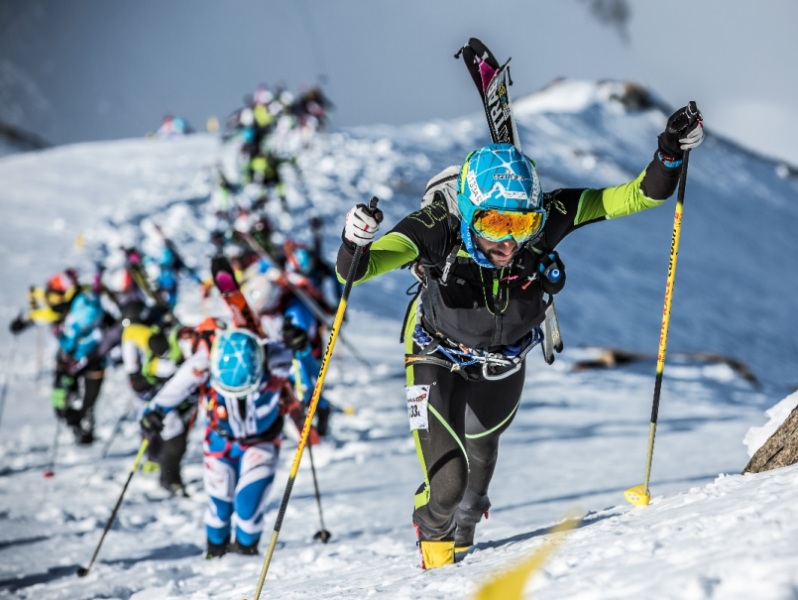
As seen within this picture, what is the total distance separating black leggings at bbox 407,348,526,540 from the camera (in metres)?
3.78

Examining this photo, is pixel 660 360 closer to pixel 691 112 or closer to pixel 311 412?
pixel 691 112

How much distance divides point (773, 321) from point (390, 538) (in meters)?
23.1

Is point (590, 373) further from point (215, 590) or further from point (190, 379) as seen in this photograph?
point (215, 590)

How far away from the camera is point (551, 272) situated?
3.70 metres

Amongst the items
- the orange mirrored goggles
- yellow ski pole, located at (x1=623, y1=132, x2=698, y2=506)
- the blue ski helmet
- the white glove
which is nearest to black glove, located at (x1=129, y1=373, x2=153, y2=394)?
the blue ski helmet

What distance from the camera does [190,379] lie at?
5.65m

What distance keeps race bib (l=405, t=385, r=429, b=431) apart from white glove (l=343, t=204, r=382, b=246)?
0.94 m

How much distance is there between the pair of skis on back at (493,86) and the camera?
429 centimetres

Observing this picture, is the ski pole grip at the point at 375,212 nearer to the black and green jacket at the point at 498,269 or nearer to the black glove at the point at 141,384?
the black and green jacket at the point at 498,269

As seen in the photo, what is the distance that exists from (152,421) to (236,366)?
79cm

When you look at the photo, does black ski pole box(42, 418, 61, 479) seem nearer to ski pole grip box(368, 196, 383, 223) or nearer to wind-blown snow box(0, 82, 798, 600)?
wind-blown snow box(0, 82, 798, 600)

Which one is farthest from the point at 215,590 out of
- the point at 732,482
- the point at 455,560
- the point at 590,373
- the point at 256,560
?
the point at 590,373

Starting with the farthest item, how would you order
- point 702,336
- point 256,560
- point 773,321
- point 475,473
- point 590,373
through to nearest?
point 773,321 → point 702,336 → point 590,373 → point 256,560 → point 475,473

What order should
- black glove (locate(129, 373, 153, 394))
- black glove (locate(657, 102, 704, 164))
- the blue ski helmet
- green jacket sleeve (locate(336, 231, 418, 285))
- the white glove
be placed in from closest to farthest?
the white glove → green jacket sleeve (locate(336, 231, 418, 285)) → black glove (locate(657, 102, 704, 164)) → the blue ski helmet → black glove (locate(129, 373, 153, 394))
